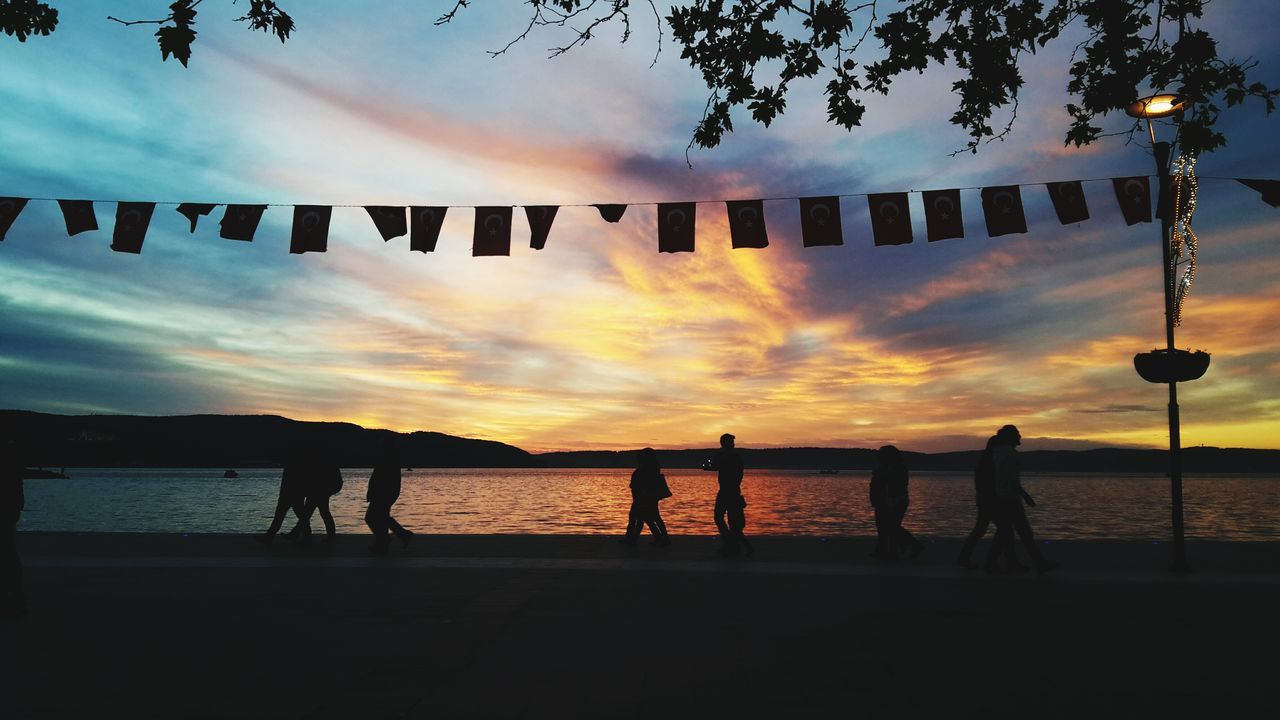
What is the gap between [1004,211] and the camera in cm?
1477

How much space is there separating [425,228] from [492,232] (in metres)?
1.24

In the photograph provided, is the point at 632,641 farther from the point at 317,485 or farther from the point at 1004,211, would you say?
the point at 1004,211

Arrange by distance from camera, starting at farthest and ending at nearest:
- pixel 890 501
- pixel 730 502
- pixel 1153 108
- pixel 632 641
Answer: pixel 730 502 → pixel 890 501 → pixel 1153 108 → pixel 632 641

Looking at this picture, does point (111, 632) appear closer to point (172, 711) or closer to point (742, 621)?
point (172, 711)

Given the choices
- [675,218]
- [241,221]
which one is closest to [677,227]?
[675,218]

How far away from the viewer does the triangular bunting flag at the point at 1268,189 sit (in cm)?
1345

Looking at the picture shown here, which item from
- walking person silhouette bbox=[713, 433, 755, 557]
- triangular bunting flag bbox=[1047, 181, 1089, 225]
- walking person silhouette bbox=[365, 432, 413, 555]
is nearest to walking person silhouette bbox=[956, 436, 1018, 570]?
walking person silhouette bbox=[713, 433, 755, 557]

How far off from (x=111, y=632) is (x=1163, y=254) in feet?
48.5

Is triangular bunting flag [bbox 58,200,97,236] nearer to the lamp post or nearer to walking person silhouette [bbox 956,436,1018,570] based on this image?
walking person silhouette [bbox 956,436,1018,570]

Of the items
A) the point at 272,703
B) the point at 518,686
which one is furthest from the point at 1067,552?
the point at 272,703

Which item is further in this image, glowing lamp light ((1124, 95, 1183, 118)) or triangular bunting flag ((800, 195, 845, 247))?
triangular bunting flag ((800, 195, 845, 247))

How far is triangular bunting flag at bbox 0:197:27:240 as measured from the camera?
14742 millimetres

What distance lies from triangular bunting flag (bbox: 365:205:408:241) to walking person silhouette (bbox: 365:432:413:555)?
3731 millimetres

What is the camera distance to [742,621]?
8.15m
